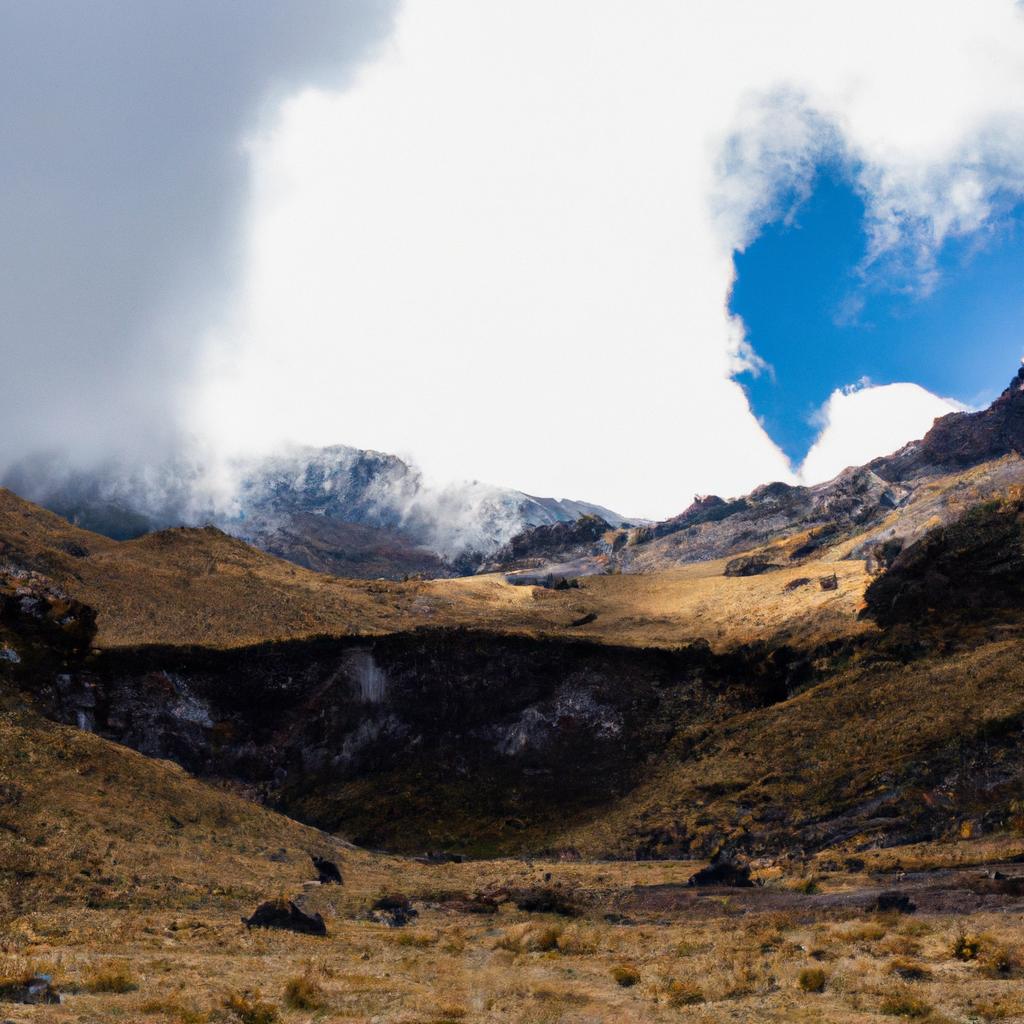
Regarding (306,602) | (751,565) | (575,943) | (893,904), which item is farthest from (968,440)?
(575,943)

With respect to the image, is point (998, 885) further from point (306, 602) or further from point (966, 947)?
point (306, 602)

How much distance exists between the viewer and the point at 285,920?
24.8 m

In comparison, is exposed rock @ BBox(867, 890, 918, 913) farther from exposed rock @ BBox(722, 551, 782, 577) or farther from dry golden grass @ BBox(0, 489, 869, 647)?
exposed rock @ BBox(722, 551, 782, 577)

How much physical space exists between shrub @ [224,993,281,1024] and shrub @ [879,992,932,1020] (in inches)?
497

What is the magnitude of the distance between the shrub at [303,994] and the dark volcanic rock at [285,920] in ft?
24.9

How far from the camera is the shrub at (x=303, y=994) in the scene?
54.6ft

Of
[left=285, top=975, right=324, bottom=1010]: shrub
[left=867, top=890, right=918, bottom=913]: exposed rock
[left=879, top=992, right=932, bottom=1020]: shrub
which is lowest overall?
[left=867, top=890, right=918, bottom=913]: exposed rock

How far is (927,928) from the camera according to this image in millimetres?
22594

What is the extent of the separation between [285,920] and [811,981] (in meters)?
15.9

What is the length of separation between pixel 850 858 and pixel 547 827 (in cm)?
2094

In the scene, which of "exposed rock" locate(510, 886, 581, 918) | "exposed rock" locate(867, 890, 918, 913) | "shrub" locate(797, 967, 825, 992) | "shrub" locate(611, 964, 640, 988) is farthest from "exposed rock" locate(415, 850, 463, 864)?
"shrub" locate(797, 967, 825, 992)

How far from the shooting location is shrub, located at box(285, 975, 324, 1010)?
16641 millimetres

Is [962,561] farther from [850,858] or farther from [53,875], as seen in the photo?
[53,875]

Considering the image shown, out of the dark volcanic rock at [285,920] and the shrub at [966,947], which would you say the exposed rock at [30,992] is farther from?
the shrub at [966,947]
